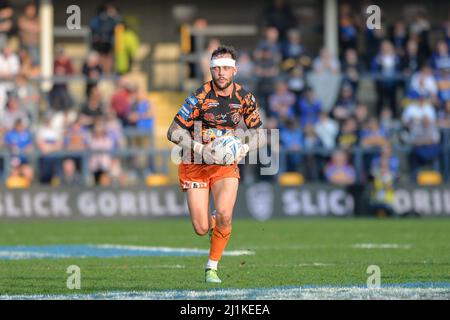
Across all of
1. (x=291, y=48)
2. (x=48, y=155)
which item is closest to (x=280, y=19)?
(x=291, y=48)

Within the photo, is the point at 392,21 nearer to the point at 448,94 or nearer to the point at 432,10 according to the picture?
the point at 432,10

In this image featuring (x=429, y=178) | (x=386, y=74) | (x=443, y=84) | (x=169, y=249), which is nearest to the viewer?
(x=169, y=249)

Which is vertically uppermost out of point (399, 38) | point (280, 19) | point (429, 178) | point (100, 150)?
point (280, 19)

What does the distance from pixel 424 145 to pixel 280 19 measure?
505cm

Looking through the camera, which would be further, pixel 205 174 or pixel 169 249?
pixel 169 249

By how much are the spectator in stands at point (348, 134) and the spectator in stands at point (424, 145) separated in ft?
3.77

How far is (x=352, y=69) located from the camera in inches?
1004

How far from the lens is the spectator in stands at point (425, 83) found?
24.9 m

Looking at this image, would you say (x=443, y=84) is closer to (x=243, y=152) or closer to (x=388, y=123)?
(x=388, y=123)

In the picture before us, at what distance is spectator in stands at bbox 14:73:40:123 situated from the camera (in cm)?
2443

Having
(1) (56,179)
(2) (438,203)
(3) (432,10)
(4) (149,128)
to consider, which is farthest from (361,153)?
(3) (432,10)

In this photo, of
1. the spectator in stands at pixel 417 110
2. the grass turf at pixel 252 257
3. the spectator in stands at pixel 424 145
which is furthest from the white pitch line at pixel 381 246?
the spectator in stands at pixel 417 110

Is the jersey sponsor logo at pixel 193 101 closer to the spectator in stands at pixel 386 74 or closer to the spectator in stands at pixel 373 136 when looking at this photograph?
the spectator in stands at pixel 373 136

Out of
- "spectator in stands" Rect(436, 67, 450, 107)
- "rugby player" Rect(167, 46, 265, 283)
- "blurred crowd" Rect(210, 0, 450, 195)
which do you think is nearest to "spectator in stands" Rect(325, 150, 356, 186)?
"blurred crowd" Rect(210, 0, 450, 195)
